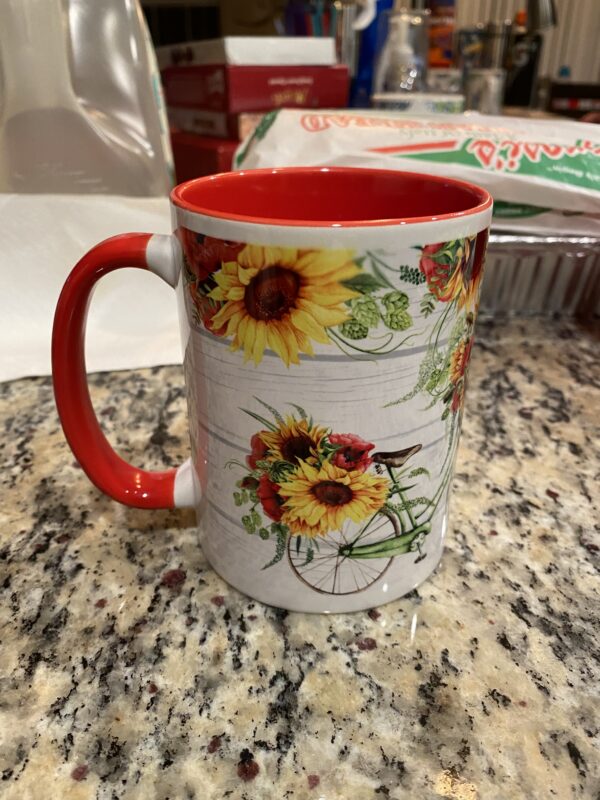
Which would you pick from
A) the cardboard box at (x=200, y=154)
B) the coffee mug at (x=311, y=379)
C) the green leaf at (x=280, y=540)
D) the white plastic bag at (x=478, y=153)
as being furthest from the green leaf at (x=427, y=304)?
the cardboard box at (x=200, y=154)

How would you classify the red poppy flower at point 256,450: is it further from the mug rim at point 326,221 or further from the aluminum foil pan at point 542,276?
the aluminum foil pan at point 542,276

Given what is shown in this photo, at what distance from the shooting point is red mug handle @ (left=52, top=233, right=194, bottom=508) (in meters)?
0.25

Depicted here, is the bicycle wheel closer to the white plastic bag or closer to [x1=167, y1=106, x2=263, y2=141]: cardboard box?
the white plastic bag

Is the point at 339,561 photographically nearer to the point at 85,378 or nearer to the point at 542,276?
the point at 85,378

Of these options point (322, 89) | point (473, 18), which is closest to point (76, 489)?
point (322, 89)

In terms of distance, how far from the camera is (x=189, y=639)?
0.27 meters

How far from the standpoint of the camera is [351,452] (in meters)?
0.24

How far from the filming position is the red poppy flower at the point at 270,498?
0.81ft

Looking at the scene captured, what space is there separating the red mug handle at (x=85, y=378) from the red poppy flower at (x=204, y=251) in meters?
0.01

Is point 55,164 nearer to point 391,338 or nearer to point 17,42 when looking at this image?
point 17,42

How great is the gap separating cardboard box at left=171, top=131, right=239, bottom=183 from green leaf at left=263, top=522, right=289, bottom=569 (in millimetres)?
542

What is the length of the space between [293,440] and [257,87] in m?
0.63

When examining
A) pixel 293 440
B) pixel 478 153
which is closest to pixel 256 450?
pixel 293 440

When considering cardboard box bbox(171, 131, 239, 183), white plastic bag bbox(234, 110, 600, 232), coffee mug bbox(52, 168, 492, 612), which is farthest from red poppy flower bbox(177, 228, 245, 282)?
cardboard box bbox(171, 131, 239, 183)
